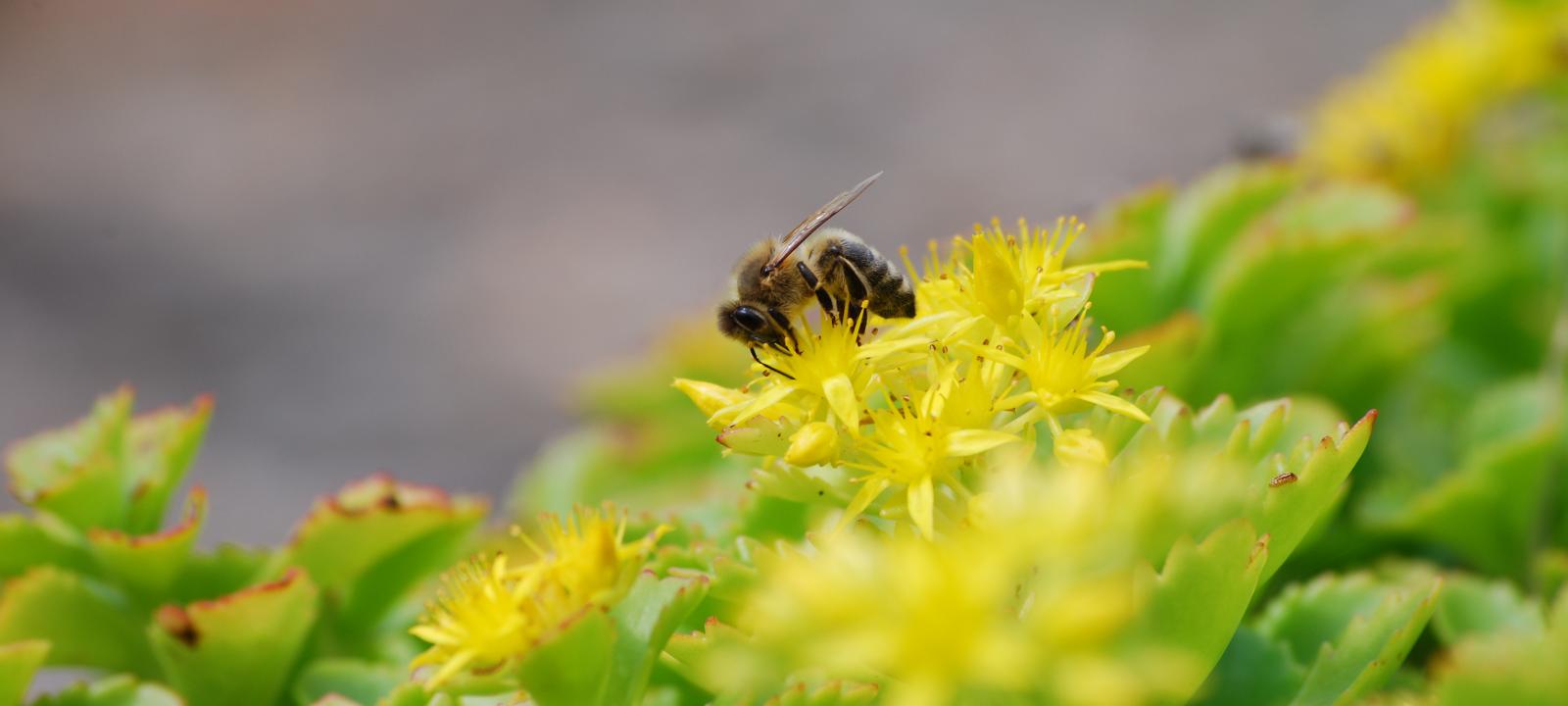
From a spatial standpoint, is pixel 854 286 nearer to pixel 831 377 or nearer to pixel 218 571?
pixel 831 377

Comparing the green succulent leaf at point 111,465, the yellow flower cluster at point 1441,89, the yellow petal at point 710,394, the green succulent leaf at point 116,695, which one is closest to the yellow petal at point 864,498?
the yellow petal at point 710,394

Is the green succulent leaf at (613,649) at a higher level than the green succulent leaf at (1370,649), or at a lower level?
higher

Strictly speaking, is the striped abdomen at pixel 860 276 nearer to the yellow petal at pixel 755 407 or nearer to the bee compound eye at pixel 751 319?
the bee compound eye at pixel 751 319

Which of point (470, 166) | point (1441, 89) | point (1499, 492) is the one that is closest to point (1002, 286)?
point (1499, 492)

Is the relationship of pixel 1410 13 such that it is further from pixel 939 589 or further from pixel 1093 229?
pixel 939 589

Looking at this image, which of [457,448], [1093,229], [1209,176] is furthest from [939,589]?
[457,448]

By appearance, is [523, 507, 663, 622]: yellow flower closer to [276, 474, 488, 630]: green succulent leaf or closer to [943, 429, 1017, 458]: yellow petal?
A: [943, 429, 1017, 458]: yellow petal

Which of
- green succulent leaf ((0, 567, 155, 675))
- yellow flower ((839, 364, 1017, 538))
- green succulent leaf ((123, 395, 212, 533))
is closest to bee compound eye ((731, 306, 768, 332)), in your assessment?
yellow flower ((839, 364, 1017, 538))
